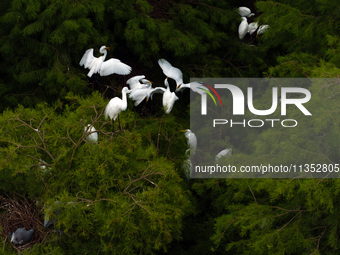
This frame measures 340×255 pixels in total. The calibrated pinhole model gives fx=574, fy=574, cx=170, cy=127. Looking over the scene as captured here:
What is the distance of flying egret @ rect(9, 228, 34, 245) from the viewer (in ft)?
11.1

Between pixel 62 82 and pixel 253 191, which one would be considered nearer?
pixel 253 191

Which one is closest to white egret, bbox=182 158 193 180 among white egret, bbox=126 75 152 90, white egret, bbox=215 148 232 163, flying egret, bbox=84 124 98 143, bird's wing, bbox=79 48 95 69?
white egret, bbox=215 148 232 163

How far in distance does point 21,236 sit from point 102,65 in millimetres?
1969

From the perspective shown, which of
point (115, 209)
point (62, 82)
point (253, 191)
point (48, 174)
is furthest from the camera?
point (62, 82)

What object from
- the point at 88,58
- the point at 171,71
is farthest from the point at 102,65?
the point at 171,71

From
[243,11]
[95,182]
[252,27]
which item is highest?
[95,182]

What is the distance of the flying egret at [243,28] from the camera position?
629 cm

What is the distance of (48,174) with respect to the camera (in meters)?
3.69

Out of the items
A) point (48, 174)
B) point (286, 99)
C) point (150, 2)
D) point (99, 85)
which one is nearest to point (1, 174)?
point (48, 174)

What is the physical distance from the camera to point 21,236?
3.39 meters

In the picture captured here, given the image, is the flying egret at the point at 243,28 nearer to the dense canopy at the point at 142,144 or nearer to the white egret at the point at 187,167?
the dense canopy at the point at 142,144

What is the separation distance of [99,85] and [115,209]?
6.92 ft

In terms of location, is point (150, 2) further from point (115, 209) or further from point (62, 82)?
point (115, 209)

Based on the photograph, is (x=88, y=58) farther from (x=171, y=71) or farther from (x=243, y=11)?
(x=243, y=11)
